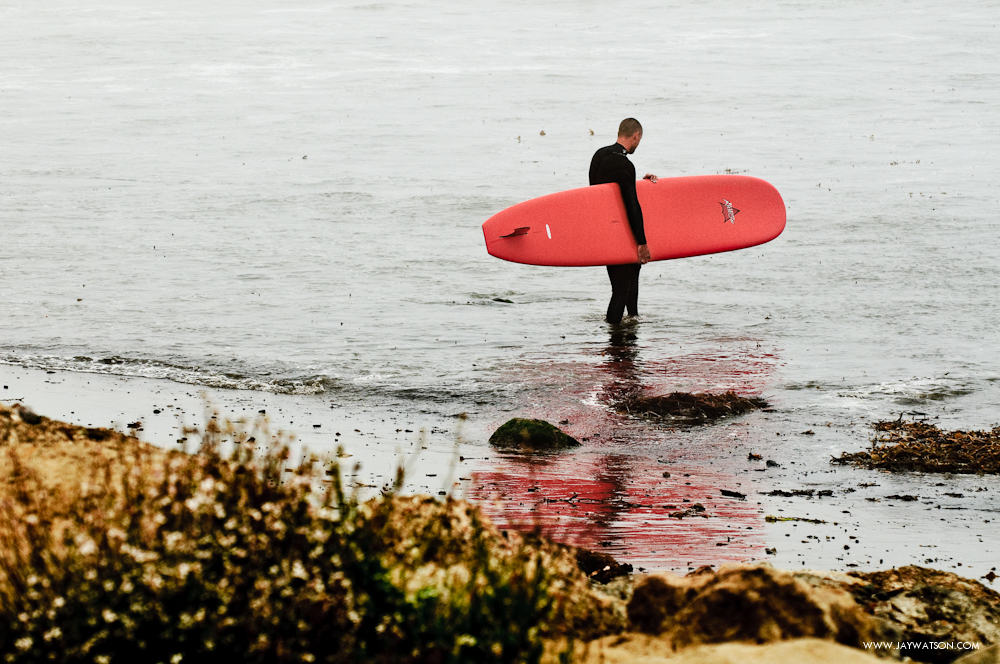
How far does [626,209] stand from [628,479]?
5.84 meters

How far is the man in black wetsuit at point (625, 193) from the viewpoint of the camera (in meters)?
13.0

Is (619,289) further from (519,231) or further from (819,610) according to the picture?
(819,610)

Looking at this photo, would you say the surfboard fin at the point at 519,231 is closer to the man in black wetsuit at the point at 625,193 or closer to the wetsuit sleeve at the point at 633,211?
the man in black wetsuit at the point at 625,193

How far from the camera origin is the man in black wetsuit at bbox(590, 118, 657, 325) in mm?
12992

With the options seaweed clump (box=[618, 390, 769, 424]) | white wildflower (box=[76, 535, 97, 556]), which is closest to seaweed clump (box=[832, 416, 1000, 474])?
seaweed clump (box=[618, 390, 769, 424])

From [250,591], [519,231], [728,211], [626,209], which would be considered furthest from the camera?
[728,211]

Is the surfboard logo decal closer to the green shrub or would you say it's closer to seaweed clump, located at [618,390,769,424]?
seaweed clump, located at [618,390,769,424]

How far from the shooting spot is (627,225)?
1413cm

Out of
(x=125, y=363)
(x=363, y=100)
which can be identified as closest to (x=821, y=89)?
(x=363, y=100)

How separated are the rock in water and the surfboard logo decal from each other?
263 inches

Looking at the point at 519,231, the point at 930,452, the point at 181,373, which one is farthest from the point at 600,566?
the point at 519,231

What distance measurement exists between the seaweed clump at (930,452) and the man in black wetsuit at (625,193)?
14.9ft

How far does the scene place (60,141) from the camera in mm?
29875

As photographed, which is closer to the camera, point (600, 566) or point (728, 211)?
point (600, 566)
